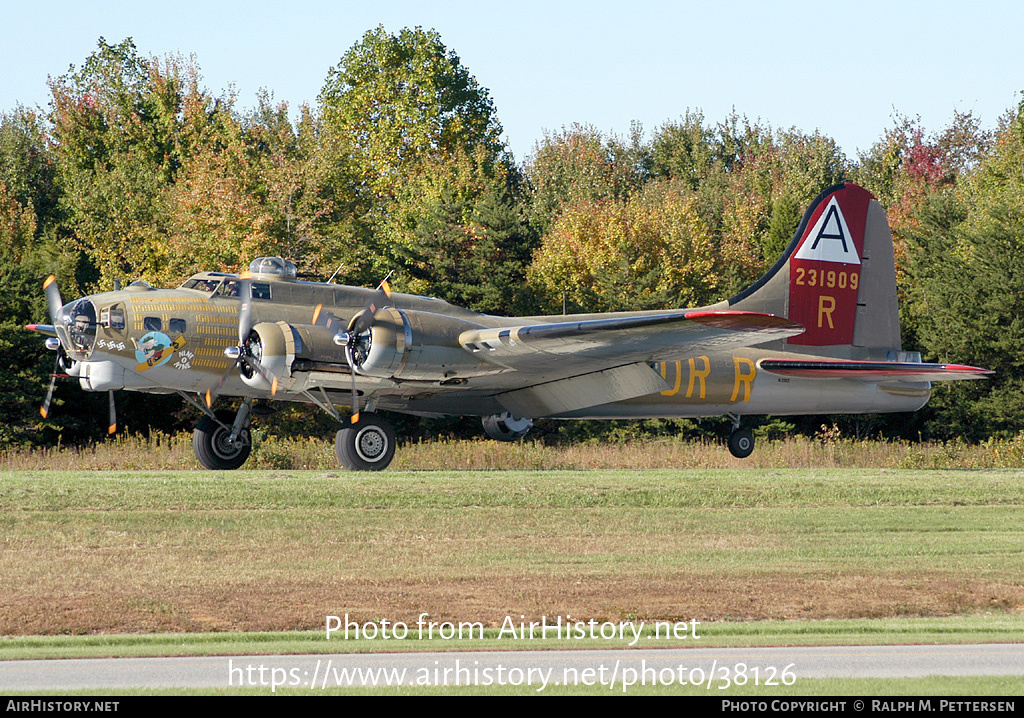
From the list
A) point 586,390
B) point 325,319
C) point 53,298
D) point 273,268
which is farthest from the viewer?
point 586,390

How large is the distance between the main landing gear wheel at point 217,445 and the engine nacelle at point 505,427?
5.01 m

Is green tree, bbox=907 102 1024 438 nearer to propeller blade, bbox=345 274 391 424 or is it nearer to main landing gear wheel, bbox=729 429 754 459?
main landing gear wheel, bbox=729 429 754 459

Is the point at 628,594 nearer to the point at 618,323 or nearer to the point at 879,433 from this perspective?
the point at 618,323

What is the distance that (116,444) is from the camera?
29094 millimetres

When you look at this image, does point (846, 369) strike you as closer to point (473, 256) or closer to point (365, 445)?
point (365, 445)

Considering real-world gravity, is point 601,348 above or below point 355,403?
above

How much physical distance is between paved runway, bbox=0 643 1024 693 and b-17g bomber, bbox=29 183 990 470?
10579 millimetres

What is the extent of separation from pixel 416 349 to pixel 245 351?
304cm

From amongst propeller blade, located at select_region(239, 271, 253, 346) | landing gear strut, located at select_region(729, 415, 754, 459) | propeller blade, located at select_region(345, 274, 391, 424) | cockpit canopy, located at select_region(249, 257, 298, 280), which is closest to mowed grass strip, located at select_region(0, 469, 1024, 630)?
propeller blade, located at select_region(345, 274, 391, 424)

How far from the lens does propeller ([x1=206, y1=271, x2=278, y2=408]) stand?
2091 centimetres

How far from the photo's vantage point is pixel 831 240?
27.4m

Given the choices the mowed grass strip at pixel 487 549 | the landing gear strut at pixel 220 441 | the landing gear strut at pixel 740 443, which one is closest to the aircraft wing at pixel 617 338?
the mowed grass strip at pixel 487 549

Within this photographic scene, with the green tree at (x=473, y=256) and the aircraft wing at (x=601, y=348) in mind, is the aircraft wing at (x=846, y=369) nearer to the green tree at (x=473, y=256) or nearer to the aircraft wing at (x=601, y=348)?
the aircraft wing at (x=601, y=348)

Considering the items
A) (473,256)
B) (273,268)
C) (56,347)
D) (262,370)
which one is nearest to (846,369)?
(273,268)
